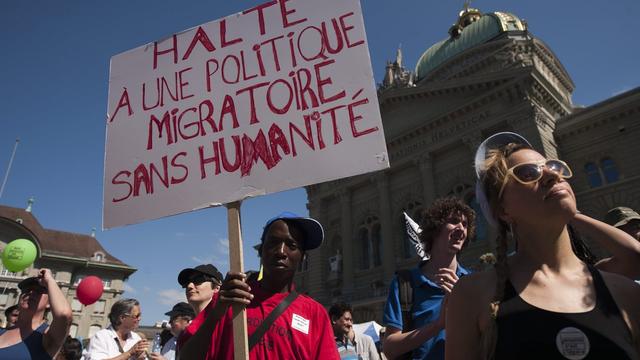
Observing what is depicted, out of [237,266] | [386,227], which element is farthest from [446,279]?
[386,227]

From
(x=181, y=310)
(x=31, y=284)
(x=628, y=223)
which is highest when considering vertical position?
(x=31, y=284)

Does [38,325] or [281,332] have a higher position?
[38,325]

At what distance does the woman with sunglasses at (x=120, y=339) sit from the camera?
13.3ft

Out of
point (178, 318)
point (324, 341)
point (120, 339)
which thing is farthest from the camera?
point (178, 318)

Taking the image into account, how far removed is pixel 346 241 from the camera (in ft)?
79.6

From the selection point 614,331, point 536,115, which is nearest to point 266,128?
point 614,331

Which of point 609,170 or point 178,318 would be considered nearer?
point 178,318

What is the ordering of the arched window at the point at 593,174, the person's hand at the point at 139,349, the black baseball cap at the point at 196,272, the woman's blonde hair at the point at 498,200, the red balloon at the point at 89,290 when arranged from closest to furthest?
the woman's blonde hair at the point at 498,200 < the black baseball cap at the point at 196,272 < the person's hand at the point at 139,349 < the red balloon at the point at 89,290 < the arched window at the point at 593,174

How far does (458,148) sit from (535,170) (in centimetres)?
2093

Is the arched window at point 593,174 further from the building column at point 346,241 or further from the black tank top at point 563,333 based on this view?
the black tank top at point 563,333

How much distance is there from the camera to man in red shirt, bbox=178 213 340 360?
5.87 ft

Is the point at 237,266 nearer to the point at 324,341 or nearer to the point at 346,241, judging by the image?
the point at 324,341

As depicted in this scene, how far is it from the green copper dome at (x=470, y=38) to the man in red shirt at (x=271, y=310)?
3098 centimetres

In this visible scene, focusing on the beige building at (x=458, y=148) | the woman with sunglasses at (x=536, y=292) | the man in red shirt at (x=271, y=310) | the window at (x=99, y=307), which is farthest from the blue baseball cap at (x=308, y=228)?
the window at (x=99, y=307)
